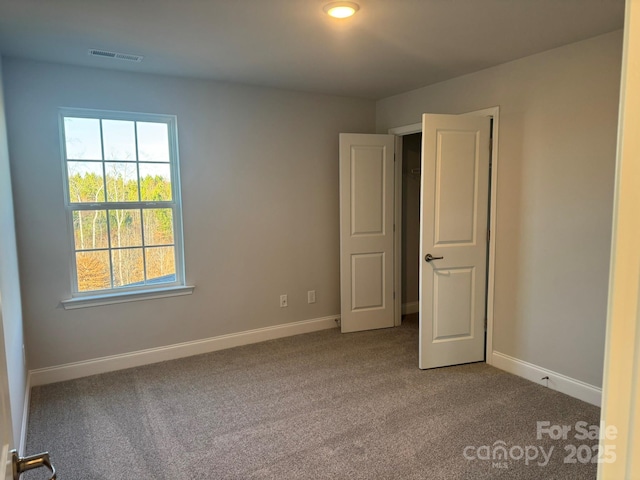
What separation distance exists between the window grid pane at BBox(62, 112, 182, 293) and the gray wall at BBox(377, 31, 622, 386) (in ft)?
9.38

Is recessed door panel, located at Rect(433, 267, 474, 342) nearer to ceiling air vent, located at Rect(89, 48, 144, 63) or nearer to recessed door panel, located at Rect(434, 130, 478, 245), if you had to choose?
recessed door panel, located at Rect(434, 130, 478, 245)

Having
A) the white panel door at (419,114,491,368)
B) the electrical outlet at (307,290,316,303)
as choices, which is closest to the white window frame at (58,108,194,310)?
the electrical outlet at (307,290,316,303)

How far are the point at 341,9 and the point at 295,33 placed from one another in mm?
475

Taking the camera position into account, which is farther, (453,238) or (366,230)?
(366,230)

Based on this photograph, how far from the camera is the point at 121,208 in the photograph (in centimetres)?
351

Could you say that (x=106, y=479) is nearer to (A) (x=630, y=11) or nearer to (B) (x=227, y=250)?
(B) (x=227, y=250)

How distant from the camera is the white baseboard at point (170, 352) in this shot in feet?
10.8

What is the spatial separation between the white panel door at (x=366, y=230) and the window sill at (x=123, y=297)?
64.4 inches

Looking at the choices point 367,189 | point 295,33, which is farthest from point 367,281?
point 295,33

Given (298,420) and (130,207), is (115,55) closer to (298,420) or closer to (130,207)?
(130,207)

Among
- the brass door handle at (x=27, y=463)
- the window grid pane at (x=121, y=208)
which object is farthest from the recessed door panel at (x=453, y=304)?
the brass door handle at (x=27, y=463)

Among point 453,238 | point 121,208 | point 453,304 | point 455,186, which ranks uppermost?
point 455,186

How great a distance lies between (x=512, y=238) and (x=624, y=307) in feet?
9.53

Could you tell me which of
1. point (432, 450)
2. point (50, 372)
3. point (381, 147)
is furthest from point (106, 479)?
point (381, 147)
